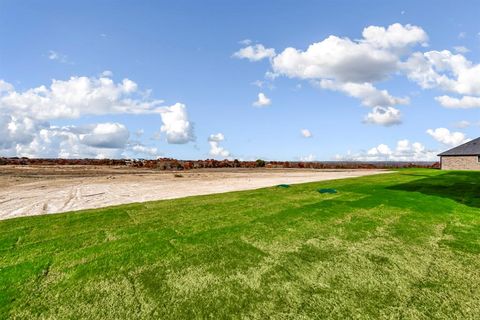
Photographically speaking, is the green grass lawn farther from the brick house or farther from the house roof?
the house roof

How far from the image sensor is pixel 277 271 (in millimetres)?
5113

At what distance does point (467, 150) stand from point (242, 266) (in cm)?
5349

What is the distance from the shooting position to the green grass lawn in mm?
4035

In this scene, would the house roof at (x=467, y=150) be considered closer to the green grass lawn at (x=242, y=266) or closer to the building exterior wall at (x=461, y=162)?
the building exterior wall at (x=461, y=162)

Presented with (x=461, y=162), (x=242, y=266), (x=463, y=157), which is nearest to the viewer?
(x=242, y=266)

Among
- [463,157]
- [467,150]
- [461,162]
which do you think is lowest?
[461,162]

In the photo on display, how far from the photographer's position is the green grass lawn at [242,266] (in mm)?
4035

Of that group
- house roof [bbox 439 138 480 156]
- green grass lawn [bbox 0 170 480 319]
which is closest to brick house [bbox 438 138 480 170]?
house roof [bbox 439 138 480 156]

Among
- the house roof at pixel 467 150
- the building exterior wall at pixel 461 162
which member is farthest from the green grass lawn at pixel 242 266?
the house roof at pixel 467 150

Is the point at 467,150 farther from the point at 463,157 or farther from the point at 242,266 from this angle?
the point at 242,266

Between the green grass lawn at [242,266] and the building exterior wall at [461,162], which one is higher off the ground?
the building exterior wall at [461,162]

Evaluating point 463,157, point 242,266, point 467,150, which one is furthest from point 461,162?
point 242,266

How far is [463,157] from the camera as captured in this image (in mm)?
44781

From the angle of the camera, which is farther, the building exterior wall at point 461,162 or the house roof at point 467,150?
the house roof at point 467,150
